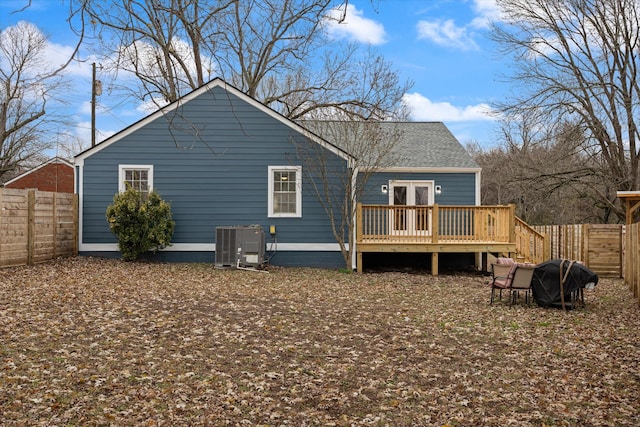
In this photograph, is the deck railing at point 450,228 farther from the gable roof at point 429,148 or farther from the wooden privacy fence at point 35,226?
the wooden privacy fence at point 35,226

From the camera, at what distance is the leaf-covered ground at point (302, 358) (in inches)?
193

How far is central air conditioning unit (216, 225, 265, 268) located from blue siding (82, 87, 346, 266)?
3.55ft

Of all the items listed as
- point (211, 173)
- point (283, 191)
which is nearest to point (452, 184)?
point (283, 191)

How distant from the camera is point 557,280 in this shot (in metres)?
10.3

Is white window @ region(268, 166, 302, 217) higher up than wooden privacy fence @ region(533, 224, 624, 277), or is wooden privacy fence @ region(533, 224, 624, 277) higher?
white window @ region(268, 166, 302, 217)

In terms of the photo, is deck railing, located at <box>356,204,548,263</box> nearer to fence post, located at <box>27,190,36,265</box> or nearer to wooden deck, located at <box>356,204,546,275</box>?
wooden deck, located at <box>356,204,546,275</box>

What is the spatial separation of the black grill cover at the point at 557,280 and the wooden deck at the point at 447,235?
176 inches

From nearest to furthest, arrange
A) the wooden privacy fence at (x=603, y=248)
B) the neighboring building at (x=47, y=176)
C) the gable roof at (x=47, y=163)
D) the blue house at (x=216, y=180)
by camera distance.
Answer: the blue house at (x=216, y=180)
the wooden privacy fence at (x=603, y=248)
the gable roof at (x=47, y=163)
the neighboring building at (x=47, y=176)

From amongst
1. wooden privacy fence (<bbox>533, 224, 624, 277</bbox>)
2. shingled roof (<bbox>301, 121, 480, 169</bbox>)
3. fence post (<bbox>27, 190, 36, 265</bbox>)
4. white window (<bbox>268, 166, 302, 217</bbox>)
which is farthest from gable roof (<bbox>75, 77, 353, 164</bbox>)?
wooden privacy fence (<bbox>533, 224, 624, 277</bbox>)

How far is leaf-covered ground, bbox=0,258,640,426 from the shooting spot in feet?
16.1

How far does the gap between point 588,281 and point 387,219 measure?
6818mm

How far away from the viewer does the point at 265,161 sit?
15.7 meters

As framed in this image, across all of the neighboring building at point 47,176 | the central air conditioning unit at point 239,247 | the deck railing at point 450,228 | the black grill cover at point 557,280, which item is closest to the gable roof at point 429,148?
the deck railing at point 450,228

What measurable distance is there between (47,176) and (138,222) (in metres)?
22.2
